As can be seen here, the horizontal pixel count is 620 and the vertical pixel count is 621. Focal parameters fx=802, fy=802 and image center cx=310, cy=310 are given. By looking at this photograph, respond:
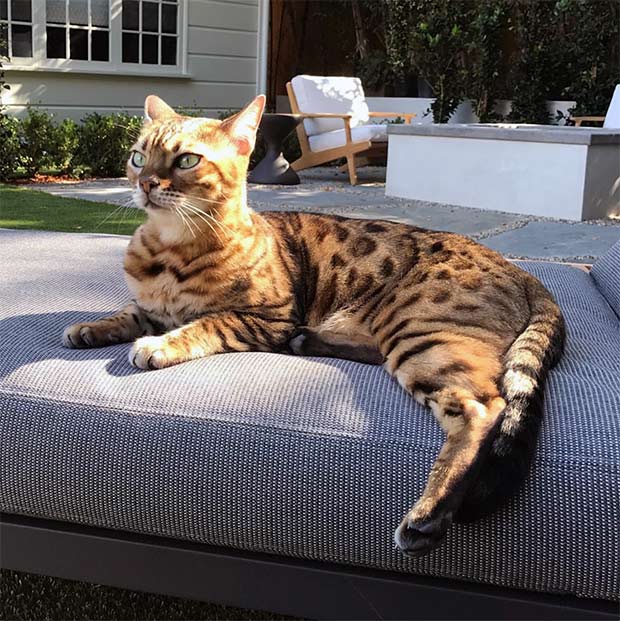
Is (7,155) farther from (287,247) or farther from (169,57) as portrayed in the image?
(287,247)

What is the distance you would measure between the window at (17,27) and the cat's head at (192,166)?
8.59m

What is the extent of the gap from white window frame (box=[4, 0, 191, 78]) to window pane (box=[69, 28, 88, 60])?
0.32 ft

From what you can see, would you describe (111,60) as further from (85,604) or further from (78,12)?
(85,604)

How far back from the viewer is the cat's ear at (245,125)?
2570 millimetres

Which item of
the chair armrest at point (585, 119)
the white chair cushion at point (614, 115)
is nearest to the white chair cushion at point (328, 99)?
the chair armrest at point (585, 119)

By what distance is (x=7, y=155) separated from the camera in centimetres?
898

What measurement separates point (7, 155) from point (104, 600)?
25.5ft

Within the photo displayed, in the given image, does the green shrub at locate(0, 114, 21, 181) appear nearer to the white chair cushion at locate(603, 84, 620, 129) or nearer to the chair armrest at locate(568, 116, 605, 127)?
the white chair cushion at locate(603, 84, 620, 129)

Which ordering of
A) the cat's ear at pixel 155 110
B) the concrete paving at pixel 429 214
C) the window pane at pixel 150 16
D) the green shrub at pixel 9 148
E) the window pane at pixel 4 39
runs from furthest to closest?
the window pane at pixel 150 16 → the window pane at pixel 4 39 → the green shrub at pixel 9 148 → the concrete paving at pixel 429 214 → the cat's ear at pixel 155 110

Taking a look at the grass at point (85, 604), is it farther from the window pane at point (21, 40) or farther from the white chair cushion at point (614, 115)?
the window pane at point (21, 40)

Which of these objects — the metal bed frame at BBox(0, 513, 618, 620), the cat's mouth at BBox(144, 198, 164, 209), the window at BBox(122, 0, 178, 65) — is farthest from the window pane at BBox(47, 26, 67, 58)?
the metal bed frame at BBox(0, 513, 618, 620)

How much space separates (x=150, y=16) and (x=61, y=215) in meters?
5.78

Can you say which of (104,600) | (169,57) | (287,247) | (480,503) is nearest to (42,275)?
(287,247)

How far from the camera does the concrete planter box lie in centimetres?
738
